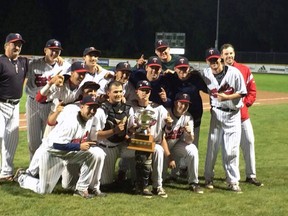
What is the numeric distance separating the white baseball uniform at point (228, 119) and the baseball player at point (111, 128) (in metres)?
1.12

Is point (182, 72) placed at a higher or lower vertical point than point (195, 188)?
higher

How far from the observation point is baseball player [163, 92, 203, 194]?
5.59m

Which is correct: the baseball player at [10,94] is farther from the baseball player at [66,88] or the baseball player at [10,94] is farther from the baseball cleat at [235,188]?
the baseball cleat at [235,188]

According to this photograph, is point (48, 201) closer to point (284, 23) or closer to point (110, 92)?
point (110, 92)

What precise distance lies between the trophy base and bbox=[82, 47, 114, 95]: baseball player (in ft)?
2.65

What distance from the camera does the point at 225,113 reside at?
18.8 feet

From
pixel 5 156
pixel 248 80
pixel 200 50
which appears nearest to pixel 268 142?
pixel 248 80

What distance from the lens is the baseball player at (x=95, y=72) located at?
228 inches

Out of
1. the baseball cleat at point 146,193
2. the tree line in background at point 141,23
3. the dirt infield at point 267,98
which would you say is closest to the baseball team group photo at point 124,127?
the baseball cleat at point 146,193

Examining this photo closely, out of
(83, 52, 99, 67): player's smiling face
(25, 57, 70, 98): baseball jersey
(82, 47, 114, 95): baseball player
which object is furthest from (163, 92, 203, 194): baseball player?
(25, 57, 70, 98): baseball jersey

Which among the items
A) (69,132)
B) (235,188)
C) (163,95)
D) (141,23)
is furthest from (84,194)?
(141,23)

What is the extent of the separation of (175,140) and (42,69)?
2.04 metres

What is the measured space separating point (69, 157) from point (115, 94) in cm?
93

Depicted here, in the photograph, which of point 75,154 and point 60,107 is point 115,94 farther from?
point 75,154
